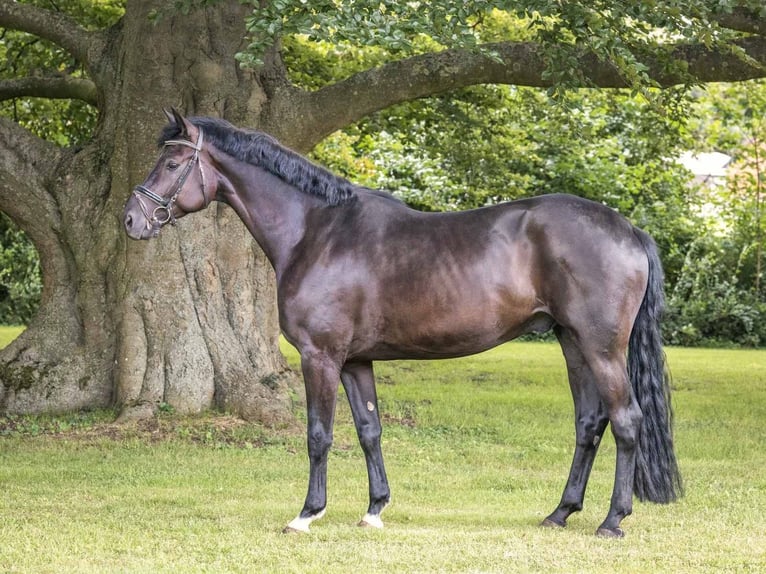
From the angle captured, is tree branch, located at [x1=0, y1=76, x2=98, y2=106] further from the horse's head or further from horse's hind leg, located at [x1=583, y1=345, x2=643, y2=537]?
horse's hind leg, located at [x1=583, y1=345, x2=643, y2=537]

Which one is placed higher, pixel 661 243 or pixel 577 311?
pixel 661 243

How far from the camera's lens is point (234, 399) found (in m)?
10.2

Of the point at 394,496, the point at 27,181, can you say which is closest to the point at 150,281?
the point at 27,181

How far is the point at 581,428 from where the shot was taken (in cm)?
647

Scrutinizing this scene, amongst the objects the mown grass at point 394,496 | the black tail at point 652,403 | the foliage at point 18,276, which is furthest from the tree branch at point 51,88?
the foliage at point 18,276

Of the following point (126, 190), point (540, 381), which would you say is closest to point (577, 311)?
point (126, 190)

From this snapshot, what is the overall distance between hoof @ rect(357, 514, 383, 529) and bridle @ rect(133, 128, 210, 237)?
6.60 feet

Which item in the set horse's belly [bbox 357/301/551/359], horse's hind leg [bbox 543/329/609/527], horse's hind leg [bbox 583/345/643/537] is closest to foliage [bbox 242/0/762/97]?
horse's belly [bbox 357/301/551/359]

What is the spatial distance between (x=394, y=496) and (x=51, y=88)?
7.48 m

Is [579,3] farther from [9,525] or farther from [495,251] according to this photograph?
[9,525]

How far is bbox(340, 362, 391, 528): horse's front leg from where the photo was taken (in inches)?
254

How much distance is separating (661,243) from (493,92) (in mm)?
9629

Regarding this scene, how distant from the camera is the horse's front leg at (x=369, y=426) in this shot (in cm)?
646

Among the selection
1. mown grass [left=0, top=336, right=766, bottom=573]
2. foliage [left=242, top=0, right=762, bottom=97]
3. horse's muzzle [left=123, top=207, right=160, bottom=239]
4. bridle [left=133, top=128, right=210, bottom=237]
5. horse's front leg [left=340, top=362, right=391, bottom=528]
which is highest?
foliage [left=242, top=0, right=762, bottom=97]
